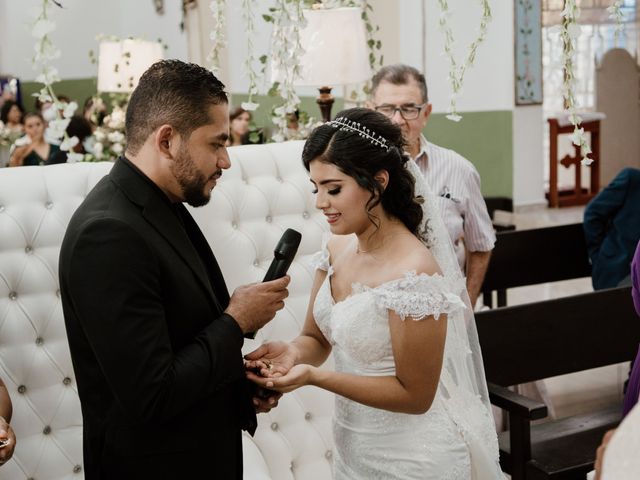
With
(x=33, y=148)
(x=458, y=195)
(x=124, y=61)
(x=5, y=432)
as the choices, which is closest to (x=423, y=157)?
(x=458, y=195)

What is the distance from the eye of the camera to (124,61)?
272 inches

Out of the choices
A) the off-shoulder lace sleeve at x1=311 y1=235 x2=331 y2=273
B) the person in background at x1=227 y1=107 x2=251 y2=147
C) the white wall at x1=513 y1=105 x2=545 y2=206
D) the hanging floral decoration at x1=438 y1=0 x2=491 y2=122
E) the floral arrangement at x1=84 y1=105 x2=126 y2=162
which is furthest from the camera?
the white wall at x1=513 y1=105 x2=545 y2=206

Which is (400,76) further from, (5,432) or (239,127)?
(239,127)

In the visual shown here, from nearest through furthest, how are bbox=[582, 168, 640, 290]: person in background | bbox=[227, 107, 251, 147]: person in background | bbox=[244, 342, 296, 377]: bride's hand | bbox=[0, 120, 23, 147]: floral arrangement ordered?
bbox=[244, 342, 296, 377]: bride's hand
bbox=[582, 168, 640, 290]: person in background
bbox=[227, 107, 251, 147]: person in background
bbox=[0, 120, 23, 147]: floral arrangement

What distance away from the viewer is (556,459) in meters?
3.25

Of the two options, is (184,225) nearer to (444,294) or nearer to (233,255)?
(444,294)

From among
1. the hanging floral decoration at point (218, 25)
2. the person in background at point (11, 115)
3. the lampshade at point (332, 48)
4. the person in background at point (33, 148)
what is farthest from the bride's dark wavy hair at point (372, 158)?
the person in background at point (11, 115)

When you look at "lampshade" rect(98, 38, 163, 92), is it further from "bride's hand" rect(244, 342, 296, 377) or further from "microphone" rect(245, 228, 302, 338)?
"microphone" rect(245, 228, 302, 338)

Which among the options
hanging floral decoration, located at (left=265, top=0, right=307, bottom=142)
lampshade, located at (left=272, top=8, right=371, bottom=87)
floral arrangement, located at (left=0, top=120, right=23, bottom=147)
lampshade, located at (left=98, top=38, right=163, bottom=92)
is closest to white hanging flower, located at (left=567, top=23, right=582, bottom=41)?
hanging floral decoration, located at (left=265, top=0, right=307, bottom=142)

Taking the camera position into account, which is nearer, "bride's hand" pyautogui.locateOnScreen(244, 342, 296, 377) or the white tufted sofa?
"bride's hand" pyautogui.locateOnScreen(244, 342, 296, 377)

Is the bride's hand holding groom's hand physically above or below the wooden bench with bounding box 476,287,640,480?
above

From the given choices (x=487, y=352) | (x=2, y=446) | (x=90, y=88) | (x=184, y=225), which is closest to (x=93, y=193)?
(x=184, y=225)

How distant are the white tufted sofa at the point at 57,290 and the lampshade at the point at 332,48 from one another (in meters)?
0.92

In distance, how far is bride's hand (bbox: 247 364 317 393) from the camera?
6.65 feet
